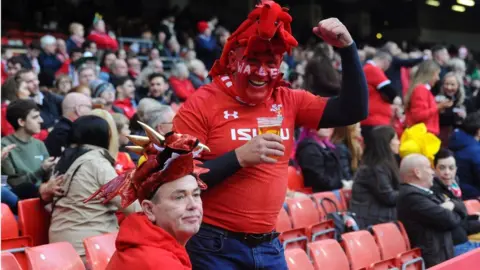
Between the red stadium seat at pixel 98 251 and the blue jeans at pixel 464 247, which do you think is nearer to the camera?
the red stadium seat at pixel 98 251

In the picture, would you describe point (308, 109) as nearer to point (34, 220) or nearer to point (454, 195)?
point (34, 220)

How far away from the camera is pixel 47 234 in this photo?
4.84m

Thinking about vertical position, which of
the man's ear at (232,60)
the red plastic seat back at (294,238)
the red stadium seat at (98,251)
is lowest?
the red plastic seat back at (294,238)

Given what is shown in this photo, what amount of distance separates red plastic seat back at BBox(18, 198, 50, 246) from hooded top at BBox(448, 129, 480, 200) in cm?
412

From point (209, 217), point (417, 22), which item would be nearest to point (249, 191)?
point (209, 217)

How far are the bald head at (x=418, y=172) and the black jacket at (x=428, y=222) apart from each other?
66 millimetres

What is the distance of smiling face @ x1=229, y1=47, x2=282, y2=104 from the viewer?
2.82 m

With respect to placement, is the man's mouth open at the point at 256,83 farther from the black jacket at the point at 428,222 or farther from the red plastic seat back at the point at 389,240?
the black jacket at the point at 428,222

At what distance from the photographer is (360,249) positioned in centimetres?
486

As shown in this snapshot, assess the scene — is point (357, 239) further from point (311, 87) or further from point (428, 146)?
point (311, 87)

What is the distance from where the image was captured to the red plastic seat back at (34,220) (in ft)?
15.3

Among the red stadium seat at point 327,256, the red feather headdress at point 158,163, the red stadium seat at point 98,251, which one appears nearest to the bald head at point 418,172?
the red stadium seat at point 327,256

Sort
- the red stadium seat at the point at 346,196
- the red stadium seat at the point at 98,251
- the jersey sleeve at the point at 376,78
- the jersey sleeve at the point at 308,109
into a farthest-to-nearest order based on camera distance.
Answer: the jersey sleeve at the point at 376,78 → the red stadium seat at the point at 346,196 → the red stadium seat at the point at 98,251 → the jersey sleeve at the point at 308,109

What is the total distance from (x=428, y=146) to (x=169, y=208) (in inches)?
197
